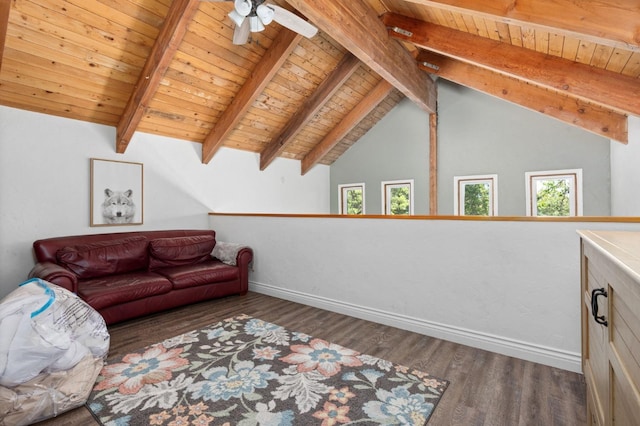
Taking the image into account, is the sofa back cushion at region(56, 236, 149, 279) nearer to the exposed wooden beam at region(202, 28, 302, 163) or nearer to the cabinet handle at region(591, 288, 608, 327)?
the exposed wooden beam at region(202, 28, 302, 163)

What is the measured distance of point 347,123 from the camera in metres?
6.28

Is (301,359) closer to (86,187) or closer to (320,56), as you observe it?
(86,187)

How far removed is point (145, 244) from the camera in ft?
13.0

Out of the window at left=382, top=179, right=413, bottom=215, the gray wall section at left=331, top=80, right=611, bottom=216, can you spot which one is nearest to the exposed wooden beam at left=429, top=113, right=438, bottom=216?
the gray wall section at left=331, top=80, right=611, bottom=216

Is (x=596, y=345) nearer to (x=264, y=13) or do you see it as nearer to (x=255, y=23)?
(x=264, y=13)

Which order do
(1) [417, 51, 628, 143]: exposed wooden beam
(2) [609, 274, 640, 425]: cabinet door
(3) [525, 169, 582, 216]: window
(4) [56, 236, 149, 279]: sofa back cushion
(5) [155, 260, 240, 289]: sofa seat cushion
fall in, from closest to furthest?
(2) [609, 274, 640, 425]: cabinet door, (4) [56, 236, 149, 279]: sofa back cushion, (5) [155, 260, 240, 289]: sofa seat cushion, (1) [417, 51, 628, 143]: exposed wooden beam, (3) [525, 169, 582, 216]: window

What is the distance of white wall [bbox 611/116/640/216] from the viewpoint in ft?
11.3

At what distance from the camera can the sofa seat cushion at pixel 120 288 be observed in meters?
2.98

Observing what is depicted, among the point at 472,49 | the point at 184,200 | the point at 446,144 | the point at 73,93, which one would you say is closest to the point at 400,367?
the point at 472,49

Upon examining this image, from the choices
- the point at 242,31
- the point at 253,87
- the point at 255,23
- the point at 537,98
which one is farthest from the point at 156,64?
the point at 537,98

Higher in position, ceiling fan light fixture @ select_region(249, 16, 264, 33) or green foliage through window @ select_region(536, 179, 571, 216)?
ceiling fan light fixture @ select_region(249, 16, 264, 33)

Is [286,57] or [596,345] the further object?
[286,57]

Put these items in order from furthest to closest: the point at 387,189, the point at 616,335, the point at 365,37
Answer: the point at 387,189 → the point at 365,37 → the point at 616,335

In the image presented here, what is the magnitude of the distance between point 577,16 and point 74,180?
5151 millimetres
